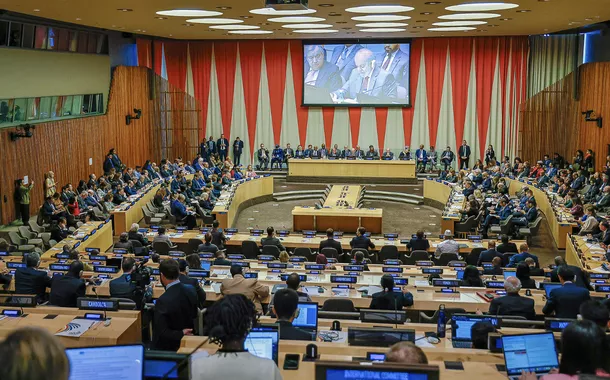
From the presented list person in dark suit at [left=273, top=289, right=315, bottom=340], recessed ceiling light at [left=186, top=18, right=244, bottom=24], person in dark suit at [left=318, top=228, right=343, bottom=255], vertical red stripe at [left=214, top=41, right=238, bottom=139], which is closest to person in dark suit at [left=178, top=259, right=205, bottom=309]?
person in dark suit at [left=273, top=289, right=315, bottom=340]

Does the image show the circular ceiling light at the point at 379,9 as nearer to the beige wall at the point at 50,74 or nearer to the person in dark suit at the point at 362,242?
the person in dark suit at the point at 362,242

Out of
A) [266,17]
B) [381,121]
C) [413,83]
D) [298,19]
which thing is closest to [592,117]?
[413,83]

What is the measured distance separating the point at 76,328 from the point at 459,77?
26118mm

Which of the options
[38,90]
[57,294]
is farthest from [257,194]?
[57,294]

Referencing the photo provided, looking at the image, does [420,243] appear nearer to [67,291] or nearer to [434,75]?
[67,291]

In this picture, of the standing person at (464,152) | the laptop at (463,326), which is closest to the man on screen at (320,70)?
the standing person at (464,152)

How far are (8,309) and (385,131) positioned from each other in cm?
2539

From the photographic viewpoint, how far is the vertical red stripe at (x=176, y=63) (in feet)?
101

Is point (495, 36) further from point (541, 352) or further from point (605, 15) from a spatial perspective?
point (541, 352)

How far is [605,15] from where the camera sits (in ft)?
59.9

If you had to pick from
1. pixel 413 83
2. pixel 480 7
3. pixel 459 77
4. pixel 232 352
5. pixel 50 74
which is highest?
pixel 480 7

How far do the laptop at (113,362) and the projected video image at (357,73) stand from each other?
26907 millimetres

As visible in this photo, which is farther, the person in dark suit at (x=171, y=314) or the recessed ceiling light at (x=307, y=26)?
the recessed ceiling light at (x=307, y=26)

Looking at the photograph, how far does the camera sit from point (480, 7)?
16344mm
